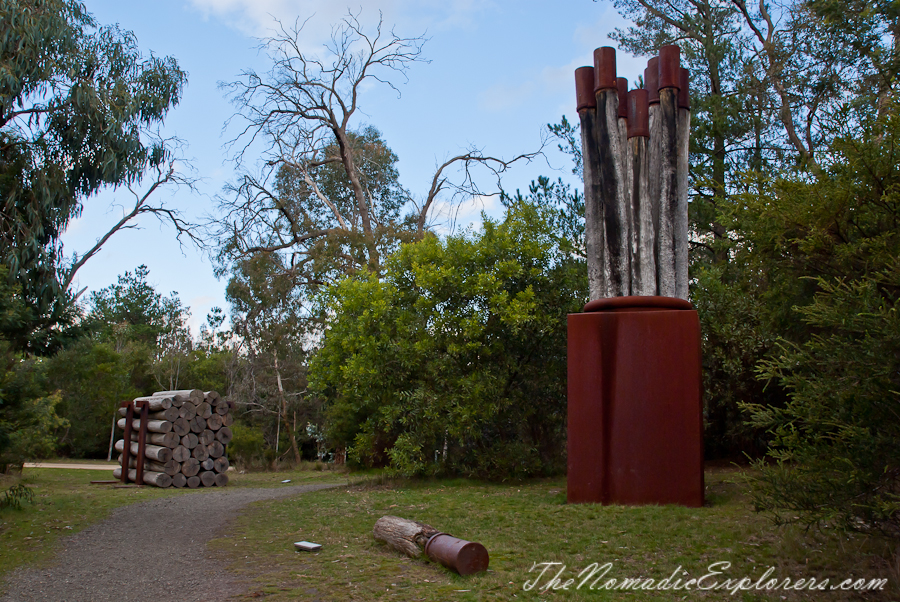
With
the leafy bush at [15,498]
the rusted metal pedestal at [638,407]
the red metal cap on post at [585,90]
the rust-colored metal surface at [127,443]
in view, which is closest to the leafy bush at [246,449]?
the rust-colored metal surface at [127,443]

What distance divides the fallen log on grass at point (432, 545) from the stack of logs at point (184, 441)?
8.79 metres

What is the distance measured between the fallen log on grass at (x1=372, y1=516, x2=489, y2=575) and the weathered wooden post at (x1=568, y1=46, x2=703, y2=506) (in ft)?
8.41

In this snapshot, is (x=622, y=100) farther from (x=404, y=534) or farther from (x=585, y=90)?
(x=404, y=534)

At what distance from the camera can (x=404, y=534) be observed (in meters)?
5.87

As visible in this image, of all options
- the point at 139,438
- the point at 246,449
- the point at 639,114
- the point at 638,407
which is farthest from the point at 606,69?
the point at 246,449

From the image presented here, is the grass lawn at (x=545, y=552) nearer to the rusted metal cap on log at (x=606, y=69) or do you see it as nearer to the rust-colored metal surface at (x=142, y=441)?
the rusted metal cap on log at (x=606, y=69)

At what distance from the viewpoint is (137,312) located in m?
51.0

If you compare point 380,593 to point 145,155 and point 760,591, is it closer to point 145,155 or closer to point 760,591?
point 760,591

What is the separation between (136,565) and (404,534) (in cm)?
238

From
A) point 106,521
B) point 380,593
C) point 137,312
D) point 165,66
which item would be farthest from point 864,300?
point 137,312

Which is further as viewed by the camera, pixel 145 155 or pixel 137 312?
pixel 137 312

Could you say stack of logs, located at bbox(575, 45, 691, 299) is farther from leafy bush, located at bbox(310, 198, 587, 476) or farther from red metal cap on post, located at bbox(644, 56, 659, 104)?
leafy bush, located at bbox(310, 198, 587, 476)

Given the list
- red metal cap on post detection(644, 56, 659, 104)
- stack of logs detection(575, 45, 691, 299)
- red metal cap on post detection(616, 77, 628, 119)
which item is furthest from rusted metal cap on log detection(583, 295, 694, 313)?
red metal cap on post detection(644, 56, 659, 104)

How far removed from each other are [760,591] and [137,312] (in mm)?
53509
